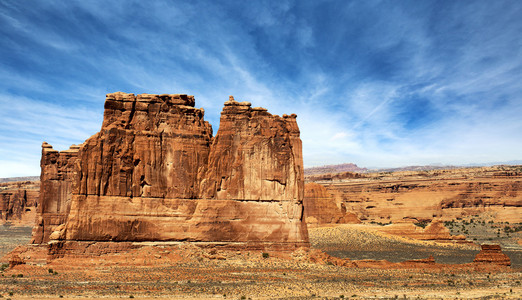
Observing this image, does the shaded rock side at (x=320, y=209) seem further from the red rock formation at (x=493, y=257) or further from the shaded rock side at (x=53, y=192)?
the shaded rock side at (x=53, y=192)

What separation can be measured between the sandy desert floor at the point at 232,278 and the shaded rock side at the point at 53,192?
2957 mm

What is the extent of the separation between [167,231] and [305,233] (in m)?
9.94

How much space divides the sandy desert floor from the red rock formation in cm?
104

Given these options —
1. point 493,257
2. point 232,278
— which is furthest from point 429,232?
point 232,278

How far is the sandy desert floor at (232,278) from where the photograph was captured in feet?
76.9

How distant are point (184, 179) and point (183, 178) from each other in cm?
10

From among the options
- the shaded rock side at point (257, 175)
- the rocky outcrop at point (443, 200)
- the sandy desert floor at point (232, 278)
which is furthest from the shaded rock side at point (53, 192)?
the rocky outcrop at point (443, 200)

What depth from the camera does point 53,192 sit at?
39438mm

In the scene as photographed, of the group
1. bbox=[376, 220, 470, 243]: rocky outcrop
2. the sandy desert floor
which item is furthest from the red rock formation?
bbox=[376, 220, 470, 243]: rocky outcrop

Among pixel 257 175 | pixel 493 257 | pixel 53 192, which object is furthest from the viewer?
pixel 53 192

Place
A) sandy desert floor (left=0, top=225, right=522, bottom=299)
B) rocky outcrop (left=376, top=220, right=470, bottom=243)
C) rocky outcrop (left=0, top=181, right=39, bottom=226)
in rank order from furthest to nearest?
rocky outcrop (left=0, top=181, right=39, bottom=226), rocky outcrop (left=376, top=220, right=470, bottom=243), sandy desert floor (left=0, top=225, right=522, bottom=299)

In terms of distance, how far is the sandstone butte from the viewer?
30859 millimetres

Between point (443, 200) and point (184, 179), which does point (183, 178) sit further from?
point (443, 200)

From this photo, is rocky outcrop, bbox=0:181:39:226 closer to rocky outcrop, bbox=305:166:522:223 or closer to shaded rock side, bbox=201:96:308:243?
rocky outcrop, bbox=305:166:522:223
